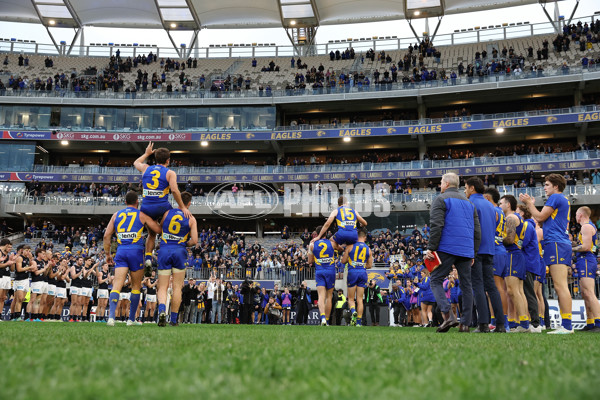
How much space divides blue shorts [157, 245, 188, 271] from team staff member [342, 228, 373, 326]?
415 centimetres

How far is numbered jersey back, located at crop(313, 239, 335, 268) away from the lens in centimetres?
1123

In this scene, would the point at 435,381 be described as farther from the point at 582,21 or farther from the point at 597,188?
the point at 582,21

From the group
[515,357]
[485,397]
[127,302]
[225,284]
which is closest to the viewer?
[485,397]

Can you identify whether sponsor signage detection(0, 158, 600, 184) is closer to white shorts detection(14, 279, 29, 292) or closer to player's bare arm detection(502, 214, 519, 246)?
white shorts detection(14, 279, 29, 292)

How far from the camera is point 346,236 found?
11242 millimetres

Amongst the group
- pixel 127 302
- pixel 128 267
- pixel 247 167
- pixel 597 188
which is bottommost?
pixel 127 302

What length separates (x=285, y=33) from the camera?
6162cm

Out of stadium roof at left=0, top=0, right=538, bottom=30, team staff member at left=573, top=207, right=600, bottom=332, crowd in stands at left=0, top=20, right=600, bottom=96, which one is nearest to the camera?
team staff member at left=573, top=207, right=600, bottom=332

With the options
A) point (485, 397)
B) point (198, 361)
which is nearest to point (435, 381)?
point (485, 397)

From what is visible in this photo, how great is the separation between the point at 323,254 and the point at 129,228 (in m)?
4.44

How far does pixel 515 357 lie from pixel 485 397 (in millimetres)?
1669

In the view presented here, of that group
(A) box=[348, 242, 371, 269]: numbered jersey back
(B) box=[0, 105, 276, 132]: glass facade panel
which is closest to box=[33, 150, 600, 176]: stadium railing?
(B) box=[0, 105, 276, 132]: glass facade panel

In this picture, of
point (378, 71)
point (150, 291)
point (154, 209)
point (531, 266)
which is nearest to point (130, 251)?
point (154, 209)

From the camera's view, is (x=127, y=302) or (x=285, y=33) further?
(x=285, y=33)
